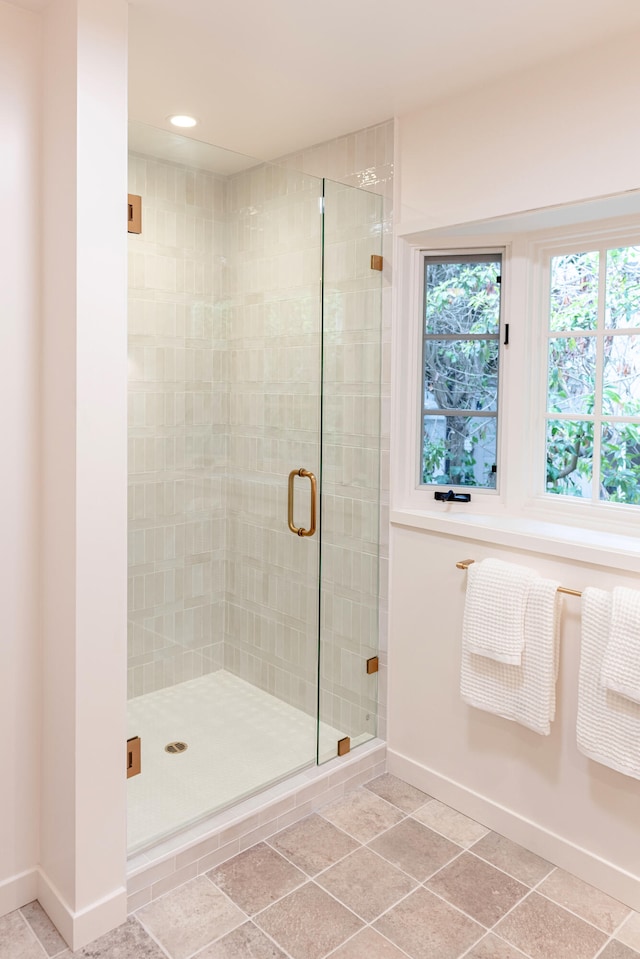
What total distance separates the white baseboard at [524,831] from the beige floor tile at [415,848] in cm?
18

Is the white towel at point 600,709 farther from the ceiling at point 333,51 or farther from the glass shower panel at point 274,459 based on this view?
the ceiling at point 333,51

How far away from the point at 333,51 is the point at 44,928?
2.66 m

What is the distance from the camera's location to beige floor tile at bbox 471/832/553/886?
2221mm

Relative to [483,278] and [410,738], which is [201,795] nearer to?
[410,738]

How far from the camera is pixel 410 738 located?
2.75 meters

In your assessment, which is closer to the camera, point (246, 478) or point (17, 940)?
point (17, 940)

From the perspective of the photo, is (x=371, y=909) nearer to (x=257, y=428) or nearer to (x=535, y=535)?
(x=535, y=535)

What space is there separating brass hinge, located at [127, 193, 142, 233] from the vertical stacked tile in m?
0.02

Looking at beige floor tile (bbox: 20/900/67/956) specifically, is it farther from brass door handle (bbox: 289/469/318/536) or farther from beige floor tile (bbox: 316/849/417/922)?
brass door handle (bbox: 289/469/318/536)

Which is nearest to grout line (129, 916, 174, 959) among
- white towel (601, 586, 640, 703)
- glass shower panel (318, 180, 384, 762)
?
glass shower panel (318, 180, 384, 762)

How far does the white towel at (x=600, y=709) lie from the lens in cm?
197

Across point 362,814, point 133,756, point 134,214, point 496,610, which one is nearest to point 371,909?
point 362,814

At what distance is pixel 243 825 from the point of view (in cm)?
230

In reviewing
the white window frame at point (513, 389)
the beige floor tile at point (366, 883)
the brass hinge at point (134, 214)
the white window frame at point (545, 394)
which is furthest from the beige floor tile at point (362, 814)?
the brass hinge at point (134, 214)
